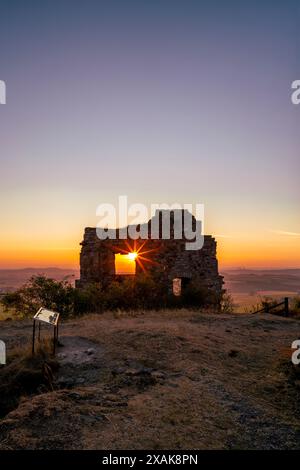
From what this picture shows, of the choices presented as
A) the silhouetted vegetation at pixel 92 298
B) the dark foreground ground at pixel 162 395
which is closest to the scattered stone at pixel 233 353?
the dark foreground ground at pixel 162 395

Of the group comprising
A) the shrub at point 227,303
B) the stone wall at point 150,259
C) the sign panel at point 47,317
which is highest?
the stone wall at point 150,259

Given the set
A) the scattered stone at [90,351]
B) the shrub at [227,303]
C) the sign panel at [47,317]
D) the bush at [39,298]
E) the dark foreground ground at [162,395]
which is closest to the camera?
the dark foreground ground at [162,395]

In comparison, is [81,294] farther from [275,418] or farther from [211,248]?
[275,418]

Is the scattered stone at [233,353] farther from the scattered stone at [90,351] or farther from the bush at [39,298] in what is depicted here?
the bush at [39,298]

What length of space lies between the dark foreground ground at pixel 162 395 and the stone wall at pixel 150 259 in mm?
7986

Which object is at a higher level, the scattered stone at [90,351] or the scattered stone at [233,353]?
the scattered stone at [90,351]

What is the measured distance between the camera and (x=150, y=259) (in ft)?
64.6

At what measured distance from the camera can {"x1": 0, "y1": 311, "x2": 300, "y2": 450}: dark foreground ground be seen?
507cm

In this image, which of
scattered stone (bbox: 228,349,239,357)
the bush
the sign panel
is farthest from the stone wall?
the sign panel

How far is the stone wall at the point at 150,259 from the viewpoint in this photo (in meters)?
19.5

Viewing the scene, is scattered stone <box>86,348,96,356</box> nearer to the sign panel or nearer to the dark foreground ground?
the dark foreground ground

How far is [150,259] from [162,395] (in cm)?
1336

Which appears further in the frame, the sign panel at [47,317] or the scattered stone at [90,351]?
the scattered stone at [90,351]

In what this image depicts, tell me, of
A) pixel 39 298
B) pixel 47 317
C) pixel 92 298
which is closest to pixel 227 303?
pixel 92 298
